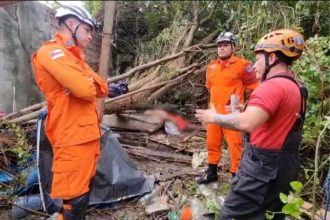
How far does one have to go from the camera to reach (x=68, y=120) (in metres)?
2.83

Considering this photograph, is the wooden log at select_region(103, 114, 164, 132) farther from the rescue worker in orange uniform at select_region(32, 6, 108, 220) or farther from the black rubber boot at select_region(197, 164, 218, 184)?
the rescue worker in orange uniform at select_region(32, 6, 108, 220)

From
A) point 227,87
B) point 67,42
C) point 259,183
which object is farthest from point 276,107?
point 227,87

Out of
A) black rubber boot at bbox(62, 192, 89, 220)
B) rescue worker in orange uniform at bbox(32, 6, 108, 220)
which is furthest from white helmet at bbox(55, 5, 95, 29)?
black rubber boot at bbox(62, 192, 89, 220)

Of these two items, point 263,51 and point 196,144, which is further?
point 196,144

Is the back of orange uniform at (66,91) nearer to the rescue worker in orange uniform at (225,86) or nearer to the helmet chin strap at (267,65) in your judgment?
the helmet chin strap at (267,65)

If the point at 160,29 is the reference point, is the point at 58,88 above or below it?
below

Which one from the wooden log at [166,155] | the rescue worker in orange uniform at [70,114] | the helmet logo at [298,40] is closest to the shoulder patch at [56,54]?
the rescue worker in orange uniform at [70,114]

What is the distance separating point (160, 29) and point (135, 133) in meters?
2.85

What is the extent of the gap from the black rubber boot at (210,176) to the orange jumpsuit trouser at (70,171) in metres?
1.86

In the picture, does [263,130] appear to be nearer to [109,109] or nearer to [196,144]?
[196,144]

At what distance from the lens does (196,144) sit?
568cm

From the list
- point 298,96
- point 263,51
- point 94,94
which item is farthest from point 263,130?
point 94,94

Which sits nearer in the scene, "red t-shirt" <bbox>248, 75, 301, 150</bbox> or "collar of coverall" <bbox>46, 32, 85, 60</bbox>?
"red t-shirt" <bbox>248, 75, 301, 150</bbox>

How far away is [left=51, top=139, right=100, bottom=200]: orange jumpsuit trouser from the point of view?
2.81m
